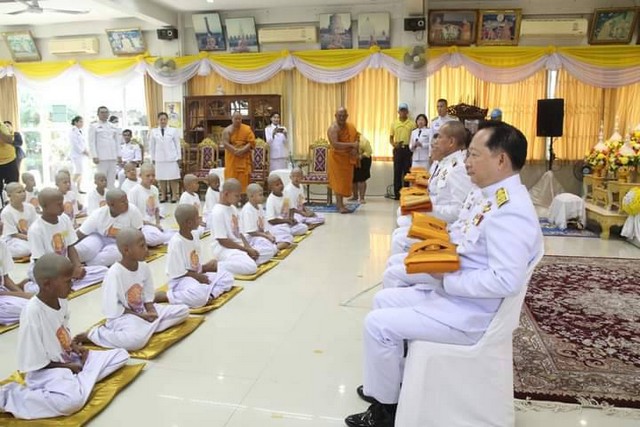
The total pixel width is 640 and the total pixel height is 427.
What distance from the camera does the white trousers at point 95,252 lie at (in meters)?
5.16

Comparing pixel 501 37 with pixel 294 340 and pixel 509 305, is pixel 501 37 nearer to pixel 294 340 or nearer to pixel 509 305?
pixel 294 340

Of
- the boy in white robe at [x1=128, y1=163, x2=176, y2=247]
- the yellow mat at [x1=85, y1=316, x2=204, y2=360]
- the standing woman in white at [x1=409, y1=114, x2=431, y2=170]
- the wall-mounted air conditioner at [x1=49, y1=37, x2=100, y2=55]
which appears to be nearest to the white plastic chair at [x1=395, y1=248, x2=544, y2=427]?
the yellow mat at [x1=85, y1=316, x2=204, y2=360]

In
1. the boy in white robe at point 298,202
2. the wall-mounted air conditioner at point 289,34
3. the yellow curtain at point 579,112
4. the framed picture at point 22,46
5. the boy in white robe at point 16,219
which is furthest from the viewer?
the framed picture at point 22,46

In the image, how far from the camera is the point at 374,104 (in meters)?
10.7

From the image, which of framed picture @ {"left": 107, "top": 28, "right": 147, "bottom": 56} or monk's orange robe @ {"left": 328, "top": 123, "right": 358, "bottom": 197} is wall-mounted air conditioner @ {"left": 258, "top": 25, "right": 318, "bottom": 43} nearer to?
framed picture @ {"left": 107, "top": 28, "right": 147, "bottom": 56}

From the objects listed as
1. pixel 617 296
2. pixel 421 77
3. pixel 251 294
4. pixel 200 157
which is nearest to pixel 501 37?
pixel 421 77

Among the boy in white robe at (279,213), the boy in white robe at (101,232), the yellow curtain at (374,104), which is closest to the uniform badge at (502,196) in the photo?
the boy in white robe at (101,232)

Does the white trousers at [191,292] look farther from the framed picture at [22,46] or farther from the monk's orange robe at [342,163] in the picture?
the framed picture at [22,46]

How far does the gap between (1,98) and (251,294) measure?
11.1 m

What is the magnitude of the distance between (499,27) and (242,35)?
499 cm

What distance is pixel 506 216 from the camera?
2.08 metres

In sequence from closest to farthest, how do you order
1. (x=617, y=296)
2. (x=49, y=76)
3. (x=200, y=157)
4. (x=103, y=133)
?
(x=617, y=296)
(x=103, y=133)
(x=200, y=157)
(x=49, y=76)

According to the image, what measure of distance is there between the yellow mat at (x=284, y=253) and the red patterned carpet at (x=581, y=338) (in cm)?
249

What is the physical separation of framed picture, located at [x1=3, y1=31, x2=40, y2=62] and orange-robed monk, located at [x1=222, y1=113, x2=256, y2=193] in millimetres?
6340
